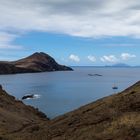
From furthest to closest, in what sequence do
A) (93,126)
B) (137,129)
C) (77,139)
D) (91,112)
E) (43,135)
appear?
(91,112), (43,135), (93,126), (77,139), (137,129)

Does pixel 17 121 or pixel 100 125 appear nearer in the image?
pixel 100 125

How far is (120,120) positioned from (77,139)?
4.06m

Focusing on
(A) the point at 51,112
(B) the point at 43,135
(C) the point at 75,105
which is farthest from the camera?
(C) the point at 75,105

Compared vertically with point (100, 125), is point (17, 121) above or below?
below

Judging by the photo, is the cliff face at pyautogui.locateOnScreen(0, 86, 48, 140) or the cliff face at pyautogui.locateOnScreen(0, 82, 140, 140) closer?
the cliff face at pyautogui.locateOnScreen(0, 82, 140, 140)

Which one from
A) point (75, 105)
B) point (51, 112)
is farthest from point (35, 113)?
point (75, 105)

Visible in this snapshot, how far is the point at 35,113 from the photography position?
76250 millimetres

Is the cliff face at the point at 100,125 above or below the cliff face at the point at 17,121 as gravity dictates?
above

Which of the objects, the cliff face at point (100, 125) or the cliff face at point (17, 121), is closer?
the cliff face at point (100, 125)

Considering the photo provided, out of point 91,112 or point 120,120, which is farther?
point 91,112

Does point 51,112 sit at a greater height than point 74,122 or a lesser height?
lesser

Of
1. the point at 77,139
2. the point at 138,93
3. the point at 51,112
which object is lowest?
the point at 51,112

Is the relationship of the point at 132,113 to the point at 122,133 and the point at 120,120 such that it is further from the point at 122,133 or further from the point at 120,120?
the point at 122,133

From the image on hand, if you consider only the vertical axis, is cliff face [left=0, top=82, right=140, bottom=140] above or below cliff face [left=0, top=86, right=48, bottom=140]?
above
